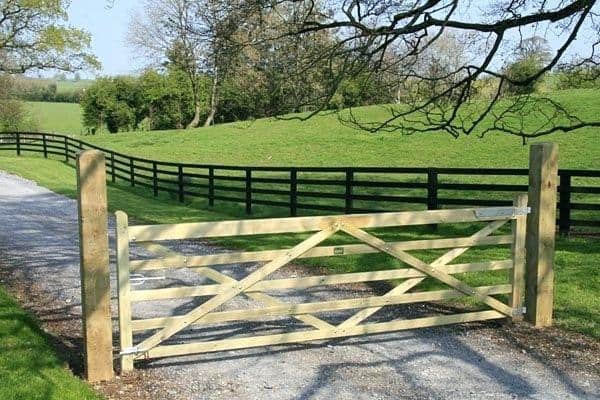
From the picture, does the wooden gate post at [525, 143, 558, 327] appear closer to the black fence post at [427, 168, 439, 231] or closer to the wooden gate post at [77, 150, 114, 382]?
the wooden gate post at [77, 150, 114, 382]

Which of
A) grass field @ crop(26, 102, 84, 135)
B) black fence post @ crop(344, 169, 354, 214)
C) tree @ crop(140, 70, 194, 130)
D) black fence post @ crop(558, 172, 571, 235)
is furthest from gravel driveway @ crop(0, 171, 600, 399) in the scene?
grass field @ crop(26, 102, 84, 135)

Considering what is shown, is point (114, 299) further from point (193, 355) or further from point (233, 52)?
point (233, 52)

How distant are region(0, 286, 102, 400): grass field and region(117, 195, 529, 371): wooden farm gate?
0.52m

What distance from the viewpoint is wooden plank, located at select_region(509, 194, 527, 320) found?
6.41 meters

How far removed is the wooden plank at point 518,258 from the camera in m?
6.41

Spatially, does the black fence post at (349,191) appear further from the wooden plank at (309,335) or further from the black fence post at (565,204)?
the wooden plank at (309,335)

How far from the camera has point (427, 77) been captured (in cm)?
1120

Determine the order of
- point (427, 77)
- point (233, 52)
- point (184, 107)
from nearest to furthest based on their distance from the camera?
point (233, 52)
point (427, 77)
point (184, 107)

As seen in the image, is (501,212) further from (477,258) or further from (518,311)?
(477,258)

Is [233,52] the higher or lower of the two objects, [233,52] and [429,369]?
the higher

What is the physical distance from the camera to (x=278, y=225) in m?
5.57

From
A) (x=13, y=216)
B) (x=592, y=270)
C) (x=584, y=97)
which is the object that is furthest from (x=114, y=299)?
(x=584, y=97)

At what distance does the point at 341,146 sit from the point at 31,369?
97.0 ft

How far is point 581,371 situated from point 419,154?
81.4 ft
